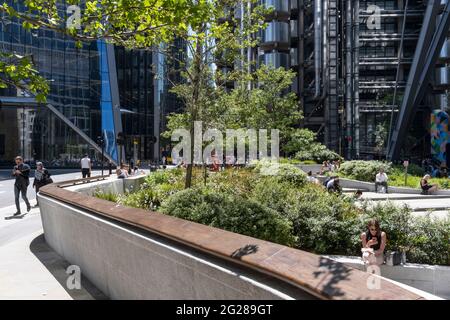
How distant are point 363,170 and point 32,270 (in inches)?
888

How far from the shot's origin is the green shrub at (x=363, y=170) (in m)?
27.0

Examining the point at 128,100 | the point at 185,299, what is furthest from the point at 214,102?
the point at 128,100

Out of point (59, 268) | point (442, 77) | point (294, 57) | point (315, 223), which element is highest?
point (294, 57)

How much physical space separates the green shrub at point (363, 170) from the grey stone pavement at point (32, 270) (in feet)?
64.3

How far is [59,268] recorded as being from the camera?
782cm

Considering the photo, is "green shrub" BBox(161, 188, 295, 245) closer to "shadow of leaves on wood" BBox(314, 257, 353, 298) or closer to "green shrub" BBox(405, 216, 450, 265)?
"green shrub" BBox(405, 216, 450, 265)

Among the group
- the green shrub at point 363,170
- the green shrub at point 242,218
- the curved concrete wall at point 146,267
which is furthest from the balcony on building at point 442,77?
the curved concrete wall at point 146,267

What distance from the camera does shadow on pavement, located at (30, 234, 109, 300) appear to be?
20.6ft

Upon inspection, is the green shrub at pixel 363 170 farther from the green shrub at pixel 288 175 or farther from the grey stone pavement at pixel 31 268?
the grey stone pavement at pixel 31 268
